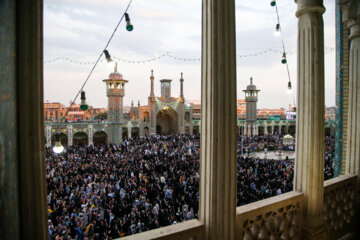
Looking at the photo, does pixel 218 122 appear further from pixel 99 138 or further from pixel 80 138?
pixel 99 138

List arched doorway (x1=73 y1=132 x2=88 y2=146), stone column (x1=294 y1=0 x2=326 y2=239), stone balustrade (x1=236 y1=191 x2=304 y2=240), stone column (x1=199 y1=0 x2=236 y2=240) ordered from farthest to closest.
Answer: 1. arched doorway (x1=73 y1=132 x2=88 y2=146)
2. stone column (x1=294 y1=0 x2=326 y2=239)
3. stone balustrade (x1=236 y1=191 x2=304 y2=240)
4. stone column (x1=199 y1=0 x2=236 y2=240)

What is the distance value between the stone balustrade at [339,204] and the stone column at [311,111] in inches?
14.5

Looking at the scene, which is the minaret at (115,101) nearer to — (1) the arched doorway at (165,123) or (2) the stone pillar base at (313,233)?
(1) the arched doorway at (165,123)

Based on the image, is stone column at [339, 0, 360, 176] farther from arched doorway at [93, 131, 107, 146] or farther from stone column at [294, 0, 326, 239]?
Answer: arched doorway at [93, 131, 107, 146]

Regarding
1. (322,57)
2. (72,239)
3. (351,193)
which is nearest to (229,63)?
(322,57)

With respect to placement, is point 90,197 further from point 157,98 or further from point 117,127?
point 157,98

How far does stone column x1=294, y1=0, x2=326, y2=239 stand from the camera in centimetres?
252

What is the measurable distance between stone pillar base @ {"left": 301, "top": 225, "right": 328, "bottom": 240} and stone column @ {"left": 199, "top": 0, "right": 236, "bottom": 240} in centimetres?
121

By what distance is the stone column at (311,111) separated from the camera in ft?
8.28

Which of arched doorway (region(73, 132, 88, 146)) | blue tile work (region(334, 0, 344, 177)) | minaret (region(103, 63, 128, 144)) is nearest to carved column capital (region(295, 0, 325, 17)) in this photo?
blue tile work (region(334, 0, 344, 177))

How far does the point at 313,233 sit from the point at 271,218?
0.63 metres

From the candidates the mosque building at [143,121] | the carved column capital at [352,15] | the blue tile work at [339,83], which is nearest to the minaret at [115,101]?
the mosque building at [143,121]

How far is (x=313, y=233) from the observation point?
2.39 m

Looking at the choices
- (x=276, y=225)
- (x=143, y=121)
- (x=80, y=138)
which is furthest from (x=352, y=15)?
(x=143, y=121)
